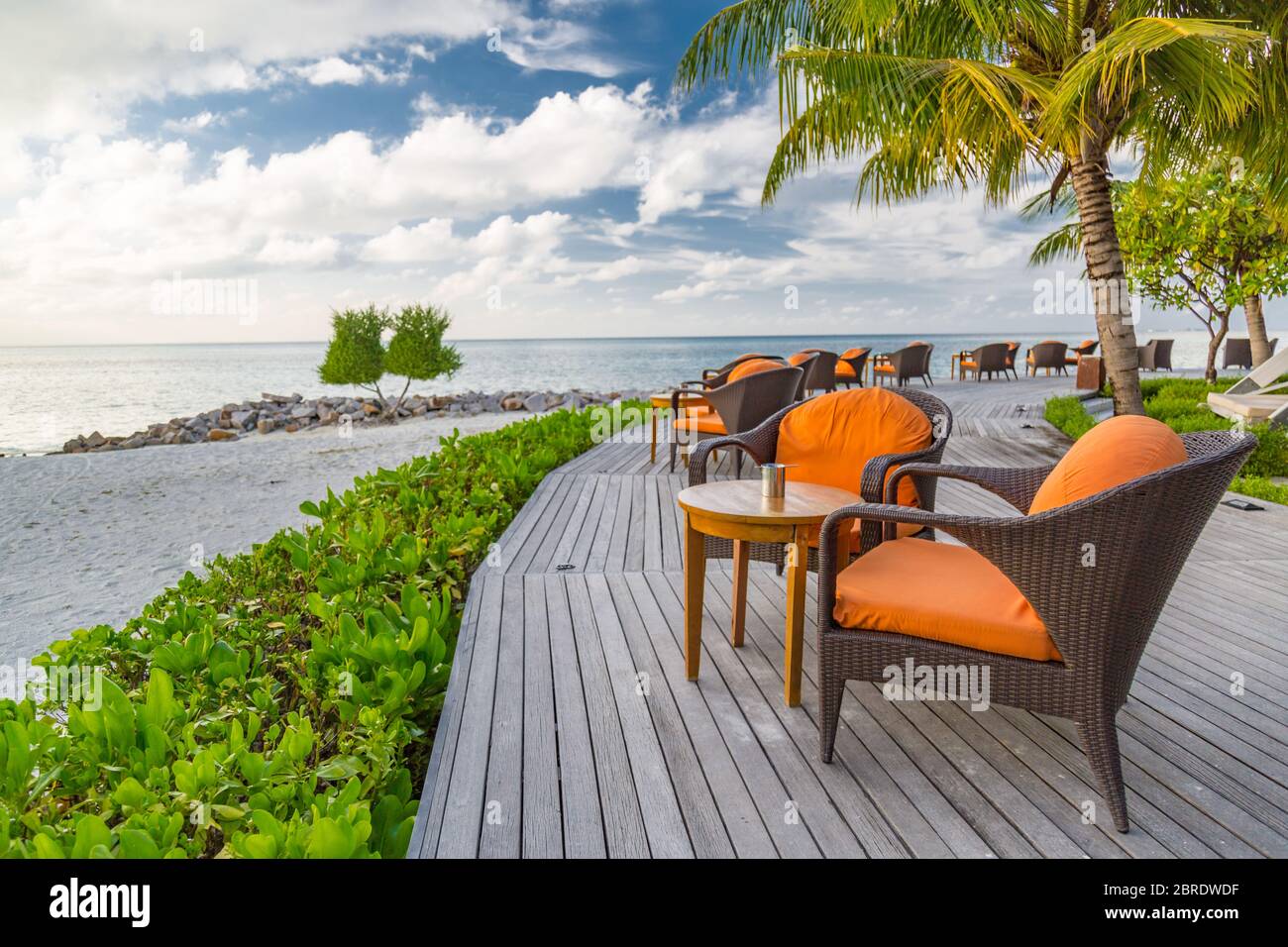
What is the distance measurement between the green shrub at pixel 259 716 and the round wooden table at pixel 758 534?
2.83ft

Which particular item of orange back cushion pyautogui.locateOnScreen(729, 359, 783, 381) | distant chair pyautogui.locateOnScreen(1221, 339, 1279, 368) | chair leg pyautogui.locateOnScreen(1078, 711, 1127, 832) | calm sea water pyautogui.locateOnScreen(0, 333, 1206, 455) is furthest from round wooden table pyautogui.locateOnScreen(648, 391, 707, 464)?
distant chair pyautogui.locateOnScreen(1221, 339, 1279, 368)

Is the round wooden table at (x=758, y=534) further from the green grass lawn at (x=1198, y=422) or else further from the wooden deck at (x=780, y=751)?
the green grass lawn at (x=1198, y=422)

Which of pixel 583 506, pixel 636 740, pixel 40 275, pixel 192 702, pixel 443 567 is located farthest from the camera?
pixel 40 275

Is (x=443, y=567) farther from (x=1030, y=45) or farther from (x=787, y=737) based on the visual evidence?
(x=1030, y=45)

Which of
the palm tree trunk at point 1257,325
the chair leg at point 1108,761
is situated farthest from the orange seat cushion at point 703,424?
the palm tree trunk at point 1257,325

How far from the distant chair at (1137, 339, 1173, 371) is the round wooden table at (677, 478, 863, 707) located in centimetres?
1885

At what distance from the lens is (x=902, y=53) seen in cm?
728

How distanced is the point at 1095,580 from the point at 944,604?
1.09ft

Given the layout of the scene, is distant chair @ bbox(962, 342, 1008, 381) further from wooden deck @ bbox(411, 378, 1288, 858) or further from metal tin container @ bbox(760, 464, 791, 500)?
metal tin container @ bbox(760, 464, 791, 500)

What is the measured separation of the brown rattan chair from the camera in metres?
5.46
